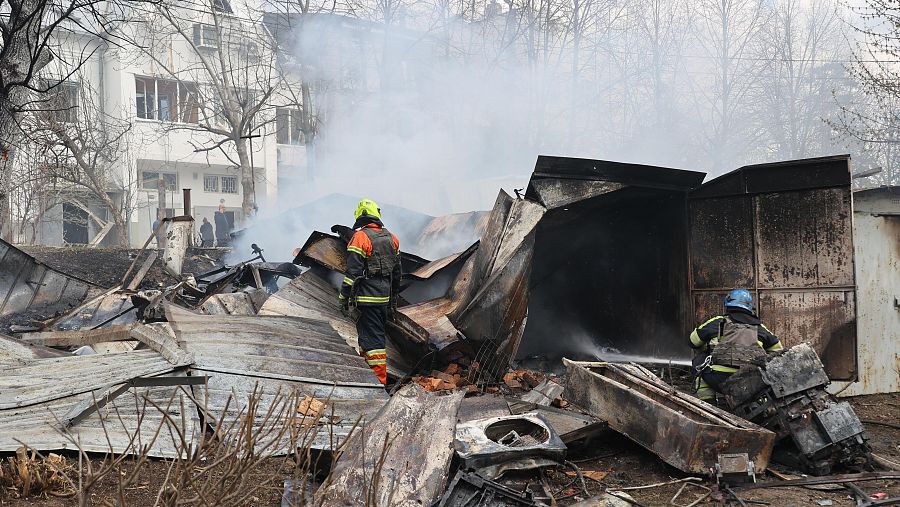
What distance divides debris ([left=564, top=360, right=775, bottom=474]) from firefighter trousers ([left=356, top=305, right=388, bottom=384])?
6.20 ft

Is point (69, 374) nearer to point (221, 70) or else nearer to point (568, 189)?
point (568, 189)

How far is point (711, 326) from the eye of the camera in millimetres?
5613

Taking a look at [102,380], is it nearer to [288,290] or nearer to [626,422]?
[288,290]

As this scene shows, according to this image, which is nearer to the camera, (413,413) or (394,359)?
(413,413)

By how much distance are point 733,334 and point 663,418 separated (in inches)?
44.3

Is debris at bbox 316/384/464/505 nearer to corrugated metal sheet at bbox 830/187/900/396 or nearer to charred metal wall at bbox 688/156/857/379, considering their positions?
charred metal wall at bbox 688/156/857/379

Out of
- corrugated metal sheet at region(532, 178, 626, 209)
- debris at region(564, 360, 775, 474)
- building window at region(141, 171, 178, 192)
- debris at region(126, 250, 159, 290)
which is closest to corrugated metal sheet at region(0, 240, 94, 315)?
debris at region(126, 250, 159, 290)

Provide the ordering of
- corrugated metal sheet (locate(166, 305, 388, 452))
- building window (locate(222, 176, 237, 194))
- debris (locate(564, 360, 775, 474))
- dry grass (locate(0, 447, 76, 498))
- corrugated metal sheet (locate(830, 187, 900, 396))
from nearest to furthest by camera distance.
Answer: dry grass (locate(0, 447, 76, 498)) → debris (locate(564, 360, 775, 474)) → corrugated metal sheet (locate(166, 305, 388, 452)) → corrugated metal sheet (locate(830, 187, 900, 396)) → building window (locate(222, 176, 237, 194))

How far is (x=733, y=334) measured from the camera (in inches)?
211

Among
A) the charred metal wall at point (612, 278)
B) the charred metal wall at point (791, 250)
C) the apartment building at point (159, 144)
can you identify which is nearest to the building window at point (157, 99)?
the apartment building at point (159, 144)

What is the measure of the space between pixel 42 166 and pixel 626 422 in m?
14.8

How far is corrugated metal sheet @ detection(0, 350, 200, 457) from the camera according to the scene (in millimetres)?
3904

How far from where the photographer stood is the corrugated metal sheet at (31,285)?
957 centimetres

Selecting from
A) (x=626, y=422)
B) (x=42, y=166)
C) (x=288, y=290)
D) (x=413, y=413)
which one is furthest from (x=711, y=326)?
(x=42, y=166)
